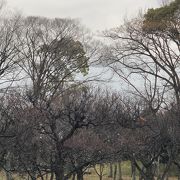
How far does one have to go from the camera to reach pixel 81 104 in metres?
19.0

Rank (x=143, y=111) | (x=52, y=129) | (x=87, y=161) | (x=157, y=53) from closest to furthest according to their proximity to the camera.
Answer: (x=52, y=129) < (x=87, y=161) < (x=143, y=111) < (x=157, y=53)

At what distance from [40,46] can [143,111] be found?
29.1ft

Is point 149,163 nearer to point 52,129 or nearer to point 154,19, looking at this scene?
point 52,129

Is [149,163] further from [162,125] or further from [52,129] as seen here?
[52,129]

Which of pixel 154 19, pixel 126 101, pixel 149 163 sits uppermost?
pixel 154 19

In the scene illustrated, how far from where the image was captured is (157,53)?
87.2ft

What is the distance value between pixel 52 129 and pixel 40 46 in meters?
12.8

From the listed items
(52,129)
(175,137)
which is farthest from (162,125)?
(52,129)

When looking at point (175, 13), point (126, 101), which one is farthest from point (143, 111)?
point (175, 13)

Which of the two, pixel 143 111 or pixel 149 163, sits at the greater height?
pixel 143 111

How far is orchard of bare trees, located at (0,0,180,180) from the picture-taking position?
1886 centimetres

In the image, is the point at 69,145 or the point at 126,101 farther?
the point at 126,101

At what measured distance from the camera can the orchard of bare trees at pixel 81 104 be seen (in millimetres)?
18859

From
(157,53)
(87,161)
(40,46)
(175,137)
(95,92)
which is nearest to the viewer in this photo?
(87,161)
